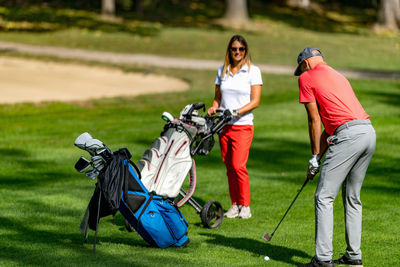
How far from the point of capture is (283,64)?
3112 centimetres

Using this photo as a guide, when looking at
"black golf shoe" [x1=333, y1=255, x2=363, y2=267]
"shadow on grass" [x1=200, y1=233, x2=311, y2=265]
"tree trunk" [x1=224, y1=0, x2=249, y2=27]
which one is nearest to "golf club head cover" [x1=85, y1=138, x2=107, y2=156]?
"shadow on grass" [x1=200, y1=233, x2=311, y2=265]

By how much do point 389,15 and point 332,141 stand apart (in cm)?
4508

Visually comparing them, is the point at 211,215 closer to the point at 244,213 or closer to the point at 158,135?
the point at 244,213

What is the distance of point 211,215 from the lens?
8.59 m

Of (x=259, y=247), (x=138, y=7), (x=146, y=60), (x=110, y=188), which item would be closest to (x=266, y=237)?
(x=259, y=247)

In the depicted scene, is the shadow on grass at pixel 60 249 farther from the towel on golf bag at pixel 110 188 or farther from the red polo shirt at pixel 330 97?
the red polo shirt at pixel 330 97

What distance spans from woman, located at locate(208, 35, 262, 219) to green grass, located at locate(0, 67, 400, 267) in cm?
51

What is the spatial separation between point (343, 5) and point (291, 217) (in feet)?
187

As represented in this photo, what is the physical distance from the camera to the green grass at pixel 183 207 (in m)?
7.29

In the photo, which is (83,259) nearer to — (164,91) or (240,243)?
(240,243)

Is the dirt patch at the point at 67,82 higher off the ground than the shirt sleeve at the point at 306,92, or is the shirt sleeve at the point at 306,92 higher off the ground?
the shirt sleeve at the point at 306,92

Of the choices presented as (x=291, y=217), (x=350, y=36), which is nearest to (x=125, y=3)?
(x=350, y=36)

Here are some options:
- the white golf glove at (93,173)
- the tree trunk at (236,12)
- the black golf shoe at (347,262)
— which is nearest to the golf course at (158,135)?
the black golf shoe at (347,262)

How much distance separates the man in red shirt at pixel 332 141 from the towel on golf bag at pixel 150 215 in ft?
4.58
